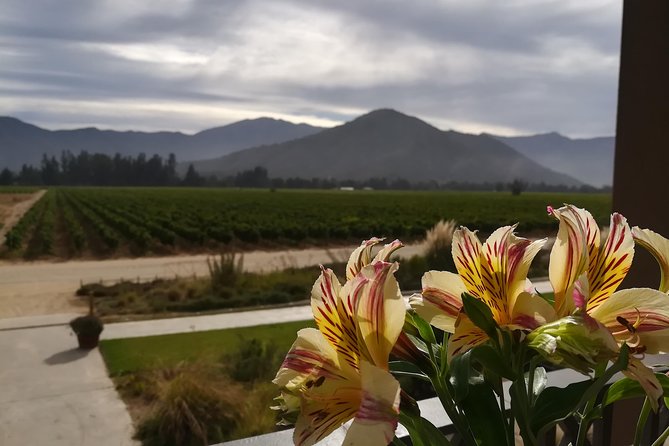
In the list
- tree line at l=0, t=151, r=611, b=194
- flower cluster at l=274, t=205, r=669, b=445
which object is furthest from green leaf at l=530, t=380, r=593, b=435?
tree line at l=0, t=151, r=611, b=194

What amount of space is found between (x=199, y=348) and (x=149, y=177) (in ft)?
285

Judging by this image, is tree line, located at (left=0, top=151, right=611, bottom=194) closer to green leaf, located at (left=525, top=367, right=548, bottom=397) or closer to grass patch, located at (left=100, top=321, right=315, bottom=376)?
grass patch, located at (left=100, top=321, right=315, bottom=376)

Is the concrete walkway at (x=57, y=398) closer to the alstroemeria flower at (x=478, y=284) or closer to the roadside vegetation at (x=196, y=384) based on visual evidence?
the roadside vegetation at (x=196, y=384)

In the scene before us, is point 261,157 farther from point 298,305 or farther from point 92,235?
point 298,305

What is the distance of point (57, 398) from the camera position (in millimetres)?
3879

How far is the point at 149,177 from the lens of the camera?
3465 inches

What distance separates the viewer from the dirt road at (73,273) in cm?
816

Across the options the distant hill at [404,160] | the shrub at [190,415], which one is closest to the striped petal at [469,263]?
the shrub at [190,415]

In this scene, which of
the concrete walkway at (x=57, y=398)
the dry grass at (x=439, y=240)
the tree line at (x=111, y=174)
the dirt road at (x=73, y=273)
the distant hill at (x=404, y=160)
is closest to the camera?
the concrete walkway at (x=57, y=398)

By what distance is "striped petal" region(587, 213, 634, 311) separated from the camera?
0.42 meters

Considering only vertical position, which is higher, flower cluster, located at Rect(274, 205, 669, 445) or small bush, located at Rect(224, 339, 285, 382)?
flower cluster, located at Rect(274, 205, 669, 445)

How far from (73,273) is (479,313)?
42.5ft

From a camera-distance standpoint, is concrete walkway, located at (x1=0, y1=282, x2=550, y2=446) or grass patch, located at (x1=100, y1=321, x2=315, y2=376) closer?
concrete walkway, located at (x1=0, y1=282, x2=550, y2=446)

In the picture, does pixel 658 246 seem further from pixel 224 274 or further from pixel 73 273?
pixel 73 273
